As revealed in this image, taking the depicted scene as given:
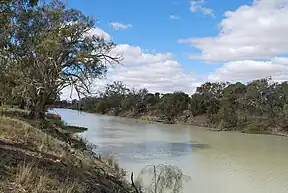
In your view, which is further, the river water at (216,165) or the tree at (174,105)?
the tree at (174,105)

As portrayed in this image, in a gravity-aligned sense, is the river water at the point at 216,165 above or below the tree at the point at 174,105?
below

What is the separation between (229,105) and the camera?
55.6m

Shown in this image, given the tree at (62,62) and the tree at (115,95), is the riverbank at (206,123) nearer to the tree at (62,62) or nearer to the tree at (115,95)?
the tree at (115,95)

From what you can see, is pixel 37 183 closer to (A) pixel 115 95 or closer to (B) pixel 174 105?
(B) pixel 174 105

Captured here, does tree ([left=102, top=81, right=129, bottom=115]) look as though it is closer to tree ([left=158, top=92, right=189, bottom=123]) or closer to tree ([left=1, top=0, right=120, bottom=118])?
tree ([left=158, top=92, right=189, bottom=123])

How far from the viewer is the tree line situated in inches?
1984

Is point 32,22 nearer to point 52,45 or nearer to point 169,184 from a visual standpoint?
point 169,184

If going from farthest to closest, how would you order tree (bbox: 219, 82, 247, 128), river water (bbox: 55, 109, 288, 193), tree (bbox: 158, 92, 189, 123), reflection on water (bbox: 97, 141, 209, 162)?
tree (bbox: 158, 92, 189, 123)
tree (bbox: 219, 82, 247, 128)
reflection on water (bbox: 97, 141, 209, 162)
river water (bbox: 55, 109, 288, 193)

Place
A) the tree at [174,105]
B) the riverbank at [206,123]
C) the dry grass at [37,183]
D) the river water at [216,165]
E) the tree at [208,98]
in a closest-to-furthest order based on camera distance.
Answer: the dry grass at [37,183]
the river water at [216,165]
the riverbank at [206,123]
the tree at [208,98]
the tree at [174,105]

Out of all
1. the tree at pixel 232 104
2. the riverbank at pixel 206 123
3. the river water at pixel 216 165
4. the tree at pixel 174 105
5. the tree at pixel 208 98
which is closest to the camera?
the river water at pixel 216 165

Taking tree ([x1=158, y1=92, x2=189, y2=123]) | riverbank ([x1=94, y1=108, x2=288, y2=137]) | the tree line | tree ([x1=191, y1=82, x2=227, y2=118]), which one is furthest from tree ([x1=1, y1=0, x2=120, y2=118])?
tree ([x1=158, y1=92, x2=189, y2=123])

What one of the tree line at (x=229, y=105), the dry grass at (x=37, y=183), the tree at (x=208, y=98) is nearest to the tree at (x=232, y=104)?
the tree line at (x=229, y=105)

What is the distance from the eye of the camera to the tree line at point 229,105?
5041 centimetres

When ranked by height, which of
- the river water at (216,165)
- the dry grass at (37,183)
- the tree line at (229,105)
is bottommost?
the river water at (216,165)
